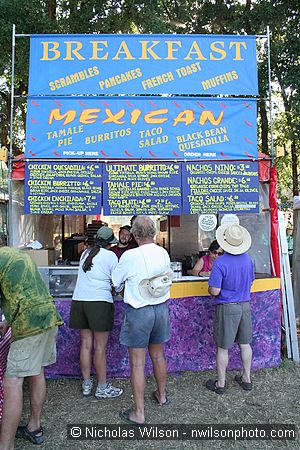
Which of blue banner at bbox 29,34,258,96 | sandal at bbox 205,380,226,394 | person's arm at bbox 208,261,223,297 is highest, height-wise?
blue banner at bbox 29,34,258,96

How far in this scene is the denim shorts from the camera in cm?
357

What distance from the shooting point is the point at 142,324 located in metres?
3.57

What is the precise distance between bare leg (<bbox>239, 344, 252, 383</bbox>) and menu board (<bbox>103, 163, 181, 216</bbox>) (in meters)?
1.65

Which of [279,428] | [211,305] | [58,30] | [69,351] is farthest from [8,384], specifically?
[58,30]

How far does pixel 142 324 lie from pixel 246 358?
4.72 feet

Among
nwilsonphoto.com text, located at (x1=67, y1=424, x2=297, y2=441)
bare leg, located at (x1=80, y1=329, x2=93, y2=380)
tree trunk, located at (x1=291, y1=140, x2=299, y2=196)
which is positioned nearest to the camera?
nwilsonphoto.com text, located at (x1=67, y1=424, x2=297, y2=441)

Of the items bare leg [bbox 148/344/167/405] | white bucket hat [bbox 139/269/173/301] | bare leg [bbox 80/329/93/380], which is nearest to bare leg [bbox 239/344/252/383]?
bare leg [bbox 148/344/167/405]

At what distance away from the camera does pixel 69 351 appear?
4.74 metres

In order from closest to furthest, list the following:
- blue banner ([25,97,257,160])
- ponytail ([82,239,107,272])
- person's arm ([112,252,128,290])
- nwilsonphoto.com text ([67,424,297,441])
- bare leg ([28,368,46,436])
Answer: bare leg ([28,368,46,436])
nwilsonphoto.com text ([67,424,297,441])
person's arm ([112,252,128,290])
ponytail ([82,239,107,272])
blue banner ([25,97,257,160])

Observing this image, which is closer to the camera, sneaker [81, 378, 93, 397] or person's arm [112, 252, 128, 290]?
person's arm [112, 252, 128, 290]

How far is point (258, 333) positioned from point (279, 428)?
1.47 metres

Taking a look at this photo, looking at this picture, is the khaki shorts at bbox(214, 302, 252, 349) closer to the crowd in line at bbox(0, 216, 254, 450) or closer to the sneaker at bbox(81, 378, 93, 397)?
the crowd in line at bbox(0, 216, 254, 450)

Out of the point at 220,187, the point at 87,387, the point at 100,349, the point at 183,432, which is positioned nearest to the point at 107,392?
the point at 87,387

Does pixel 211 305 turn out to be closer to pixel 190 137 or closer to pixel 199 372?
pixel 199 372
